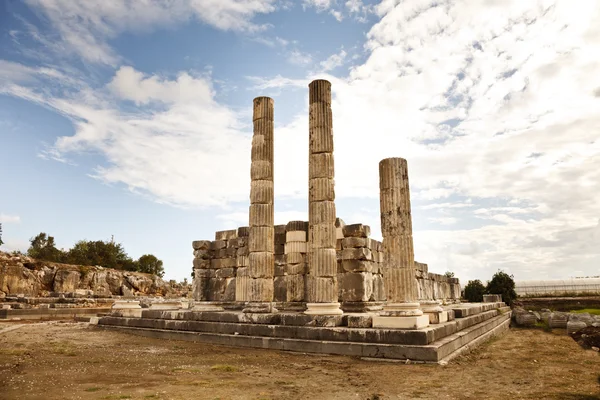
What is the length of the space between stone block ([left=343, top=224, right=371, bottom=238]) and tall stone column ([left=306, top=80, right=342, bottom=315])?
1.86m

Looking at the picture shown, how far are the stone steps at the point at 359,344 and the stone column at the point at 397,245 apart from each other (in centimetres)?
94

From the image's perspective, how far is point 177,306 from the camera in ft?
56.9

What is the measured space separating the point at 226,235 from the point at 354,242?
249 inches

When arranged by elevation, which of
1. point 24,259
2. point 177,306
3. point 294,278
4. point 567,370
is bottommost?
point 567,370

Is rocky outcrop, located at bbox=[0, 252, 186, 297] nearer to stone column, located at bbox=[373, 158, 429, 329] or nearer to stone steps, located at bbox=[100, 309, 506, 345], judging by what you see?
stone steps, located at bbox=[100, 309, 506, 345]

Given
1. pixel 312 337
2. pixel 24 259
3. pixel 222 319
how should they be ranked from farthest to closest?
pixel 24 259, pixel 222 319, pixel 312 337

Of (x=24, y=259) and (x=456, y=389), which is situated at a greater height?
(x=24, y=259)

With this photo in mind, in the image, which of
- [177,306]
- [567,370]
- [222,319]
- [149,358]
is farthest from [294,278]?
[567,370]

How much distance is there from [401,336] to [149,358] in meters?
5.68

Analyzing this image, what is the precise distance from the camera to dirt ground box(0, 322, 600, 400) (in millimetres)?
6172

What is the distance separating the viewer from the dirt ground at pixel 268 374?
20.2 feet

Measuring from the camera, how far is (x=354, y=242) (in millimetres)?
15469

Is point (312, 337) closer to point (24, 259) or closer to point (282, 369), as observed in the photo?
point (282, 369)

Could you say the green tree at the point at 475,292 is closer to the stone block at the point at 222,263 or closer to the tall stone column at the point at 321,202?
the stone block at the point at 222,263
